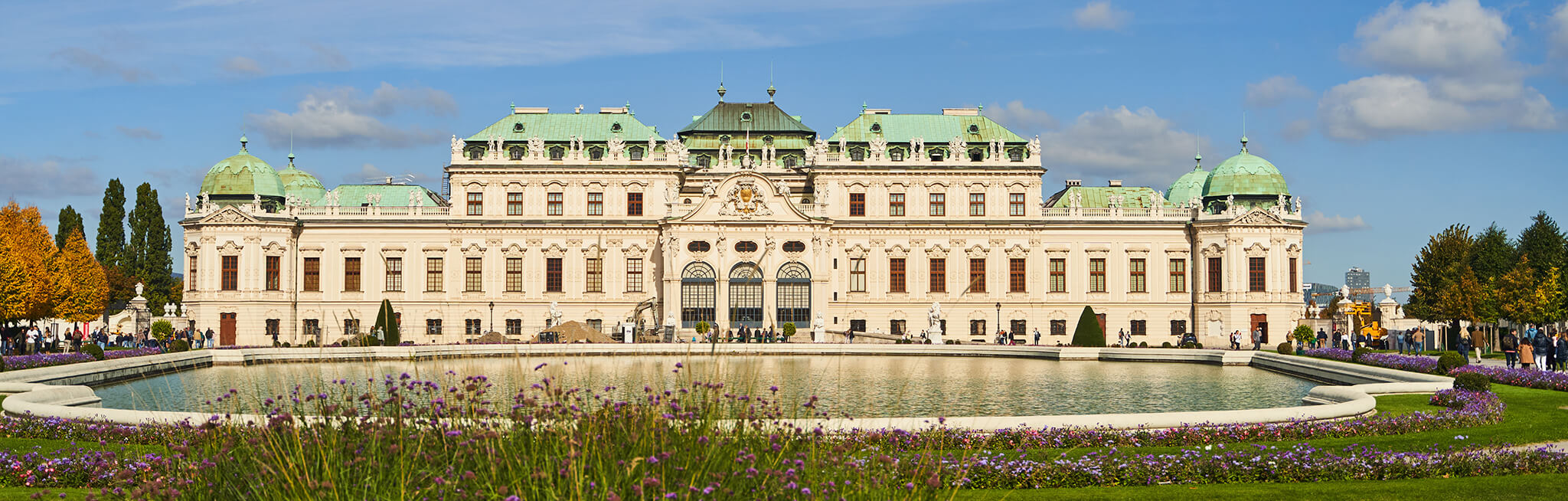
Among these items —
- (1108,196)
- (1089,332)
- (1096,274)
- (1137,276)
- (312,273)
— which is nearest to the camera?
(1089,332)

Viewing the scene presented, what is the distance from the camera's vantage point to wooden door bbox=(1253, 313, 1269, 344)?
66.7 metres

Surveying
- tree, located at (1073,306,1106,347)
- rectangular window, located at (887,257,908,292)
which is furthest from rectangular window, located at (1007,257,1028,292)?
tree, located at (1073,306,1106,347)

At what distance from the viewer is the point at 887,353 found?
5019cm

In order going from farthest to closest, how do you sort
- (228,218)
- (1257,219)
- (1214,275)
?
(1214,275)
(1257,219)
(228,218)

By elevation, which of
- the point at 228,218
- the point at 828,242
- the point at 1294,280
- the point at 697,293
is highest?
the point at 228,218

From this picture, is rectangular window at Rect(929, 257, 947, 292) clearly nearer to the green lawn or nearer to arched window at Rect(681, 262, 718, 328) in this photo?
arched window at Rect(681, 262, 718, 328)

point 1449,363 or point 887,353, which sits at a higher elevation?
point 1449,363

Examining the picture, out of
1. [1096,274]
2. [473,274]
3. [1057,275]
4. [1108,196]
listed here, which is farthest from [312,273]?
[1108,196]

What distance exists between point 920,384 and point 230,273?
46.6 metres

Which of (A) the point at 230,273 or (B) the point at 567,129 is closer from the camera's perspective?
(A) the point at 230,273

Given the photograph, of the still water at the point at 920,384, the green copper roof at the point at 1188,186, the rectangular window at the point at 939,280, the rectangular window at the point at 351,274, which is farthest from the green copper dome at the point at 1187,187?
the rectangular window at the point at 351,274

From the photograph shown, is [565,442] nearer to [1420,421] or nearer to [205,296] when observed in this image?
[1420,421]

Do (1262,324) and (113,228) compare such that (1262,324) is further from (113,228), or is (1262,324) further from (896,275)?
(113,228)

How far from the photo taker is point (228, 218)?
65.5m
